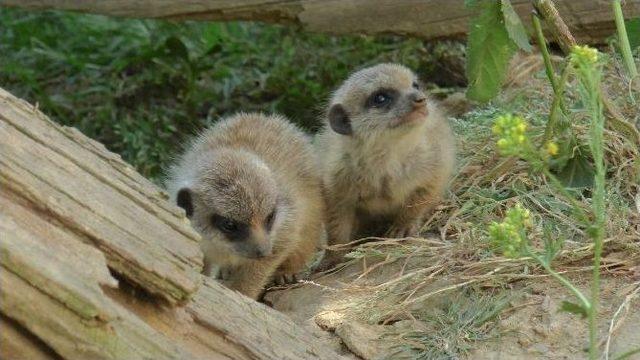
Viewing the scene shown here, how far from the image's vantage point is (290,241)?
5.45m

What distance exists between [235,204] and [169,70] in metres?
3.57

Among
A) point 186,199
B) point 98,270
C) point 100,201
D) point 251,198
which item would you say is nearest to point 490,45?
point 251,198

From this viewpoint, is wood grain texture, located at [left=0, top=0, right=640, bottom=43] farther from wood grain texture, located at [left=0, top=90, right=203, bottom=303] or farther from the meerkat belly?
wood grain texture, located at [left=0, top=90, right=203, bottom=303]

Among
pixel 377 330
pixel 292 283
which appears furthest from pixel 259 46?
pixel 377 330

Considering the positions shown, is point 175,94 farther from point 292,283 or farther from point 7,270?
point 7,270

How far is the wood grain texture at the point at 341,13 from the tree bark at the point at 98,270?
109 inches

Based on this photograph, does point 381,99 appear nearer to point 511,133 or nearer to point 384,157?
point 384,157

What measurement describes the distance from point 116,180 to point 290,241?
1.63 metres

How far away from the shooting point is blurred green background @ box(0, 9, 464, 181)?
322 inches

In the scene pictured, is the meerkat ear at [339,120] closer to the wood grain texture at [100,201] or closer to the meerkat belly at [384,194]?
the meerkat belly at [384,194]

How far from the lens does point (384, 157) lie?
569 centimetres

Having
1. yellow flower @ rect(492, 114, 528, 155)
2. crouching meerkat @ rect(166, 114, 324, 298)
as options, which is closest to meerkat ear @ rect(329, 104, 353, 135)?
crouching meerkat @ rect(166, 114, 324, 298)

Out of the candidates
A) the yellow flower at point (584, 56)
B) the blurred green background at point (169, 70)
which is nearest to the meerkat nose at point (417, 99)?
the yellow flower at point (584, 56)

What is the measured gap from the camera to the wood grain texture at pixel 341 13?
6.51 meters
